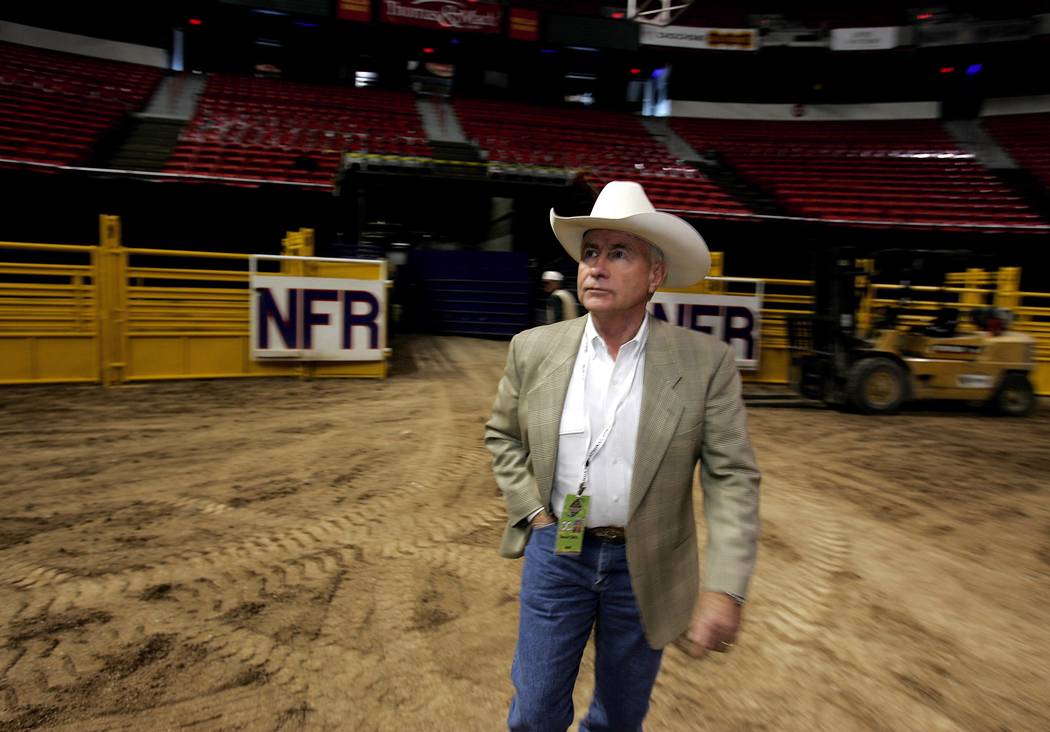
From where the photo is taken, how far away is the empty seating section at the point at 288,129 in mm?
16406

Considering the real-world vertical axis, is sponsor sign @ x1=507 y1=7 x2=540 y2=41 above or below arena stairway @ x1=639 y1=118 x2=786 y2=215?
above

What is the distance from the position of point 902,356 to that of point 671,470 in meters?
8.24

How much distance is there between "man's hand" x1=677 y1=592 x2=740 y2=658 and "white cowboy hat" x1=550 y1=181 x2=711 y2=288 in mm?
803

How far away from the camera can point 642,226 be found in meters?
1.55

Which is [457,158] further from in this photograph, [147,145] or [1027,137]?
[1027,137]

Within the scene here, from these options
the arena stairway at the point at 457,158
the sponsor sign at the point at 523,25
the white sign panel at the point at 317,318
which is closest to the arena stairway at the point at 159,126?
the arena stairway at the point at 457,158

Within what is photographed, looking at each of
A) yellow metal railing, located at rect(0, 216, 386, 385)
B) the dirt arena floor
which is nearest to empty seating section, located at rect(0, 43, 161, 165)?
yellow metal railing, located at rect(0, 216, 386, 385)

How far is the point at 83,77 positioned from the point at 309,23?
8005 millimetres

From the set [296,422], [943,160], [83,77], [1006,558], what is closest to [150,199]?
[83,77]

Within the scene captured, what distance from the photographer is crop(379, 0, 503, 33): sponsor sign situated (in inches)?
906

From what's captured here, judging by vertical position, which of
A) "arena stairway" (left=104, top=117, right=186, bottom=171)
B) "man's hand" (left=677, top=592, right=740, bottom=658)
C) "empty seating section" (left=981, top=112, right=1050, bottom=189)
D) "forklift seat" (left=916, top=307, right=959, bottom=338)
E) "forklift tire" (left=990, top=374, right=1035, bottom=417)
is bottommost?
"forklift tire" (left=990, top=374, right=1035, bottom=417)

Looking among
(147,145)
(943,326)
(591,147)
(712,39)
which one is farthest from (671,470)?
(712,39)

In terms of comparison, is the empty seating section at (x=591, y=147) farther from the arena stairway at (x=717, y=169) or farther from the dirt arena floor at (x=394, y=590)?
the dirt arena floor at (x=394, y=590)

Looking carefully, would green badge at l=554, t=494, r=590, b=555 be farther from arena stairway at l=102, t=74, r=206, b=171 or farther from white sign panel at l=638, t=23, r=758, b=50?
white sign panel at l=638, t=23, r=758, b=50
